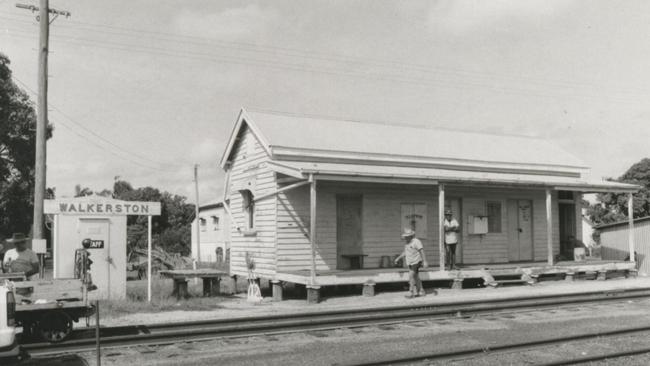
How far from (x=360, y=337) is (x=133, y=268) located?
64.4ft

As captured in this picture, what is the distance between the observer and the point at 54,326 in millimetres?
→ 9609

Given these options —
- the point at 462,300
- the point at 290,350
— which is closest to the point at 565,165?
the point at 462,300

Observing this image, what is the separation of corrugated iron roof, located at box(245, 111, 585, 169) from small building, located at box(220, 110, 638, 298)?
52 millimetres

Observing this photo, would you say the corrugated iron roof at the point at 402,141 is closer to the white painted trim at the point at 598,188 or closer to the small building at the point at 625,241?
the white painted trim at the point at 598,188

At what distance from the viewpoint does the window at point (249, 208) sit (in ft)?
62.1

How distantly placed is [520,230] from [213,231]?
1069 inches

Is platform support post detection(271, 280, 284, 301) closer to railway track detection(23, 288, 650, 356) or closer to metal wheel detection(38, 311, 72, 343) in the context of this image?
railway track detection(23, 288, 650, 356)

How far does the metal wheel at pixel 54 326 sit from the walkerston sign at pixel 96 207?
4.90 meters

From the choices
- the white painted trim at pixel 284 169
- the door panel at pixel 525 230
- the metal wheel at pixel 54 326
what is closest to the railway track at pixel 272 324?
the metal wheel at pixel 54 326

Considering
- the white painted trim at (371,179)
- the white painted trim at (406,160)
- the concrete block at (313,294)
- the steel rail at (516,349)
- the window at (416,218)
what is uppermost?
the white painted trim at (406,160)

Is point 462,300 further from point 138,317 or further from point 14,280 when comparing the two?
point 14,280

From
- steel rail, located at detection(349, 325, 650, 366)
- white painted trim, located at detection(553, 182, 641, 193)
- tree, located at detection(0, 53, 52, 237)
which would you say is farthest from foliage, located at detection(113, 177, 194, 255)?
steel rail, located at detection(349, 325, 650, 366)

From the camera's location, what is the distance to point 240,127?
65.3 feet

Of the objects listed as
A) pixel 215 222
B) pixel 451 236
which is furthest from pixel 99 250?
pixel 215 222
